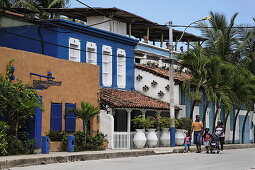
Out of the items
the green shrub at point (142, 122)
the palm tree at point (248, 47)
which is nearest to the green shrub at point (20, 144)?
the green shrub at point (142, 122)

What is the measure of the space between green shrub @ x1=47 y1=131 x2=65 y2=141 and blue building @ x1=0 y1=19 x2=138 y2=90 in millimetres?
5538

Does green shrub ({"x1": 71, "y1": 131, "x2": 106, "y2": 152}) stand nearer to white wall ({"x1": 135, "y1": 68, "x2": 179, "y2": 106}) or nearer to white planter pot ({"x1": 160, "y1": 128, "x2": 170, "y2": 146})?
white planter pot ({"x1": 160, "y1": 128, "x2": 170, "y2": 146})

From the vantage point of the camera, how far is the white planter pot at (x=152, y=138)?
30172 mm

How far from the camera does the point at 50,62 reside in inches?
950

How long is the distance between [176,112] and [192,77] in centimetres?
248

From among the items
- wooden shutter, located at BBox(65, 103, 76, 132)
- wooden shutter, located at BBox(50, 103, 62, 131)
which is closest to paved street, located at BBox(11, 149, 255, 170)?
wooden shutter, located at BBox(50, 103, 62, 131)

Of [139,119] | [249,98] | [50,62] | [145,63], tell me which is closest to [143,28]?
[145,63]

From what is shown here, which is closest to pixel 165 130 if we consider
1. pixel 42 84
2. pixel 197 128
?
pixel 197 128

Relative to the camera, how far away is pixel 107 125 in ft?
90.2

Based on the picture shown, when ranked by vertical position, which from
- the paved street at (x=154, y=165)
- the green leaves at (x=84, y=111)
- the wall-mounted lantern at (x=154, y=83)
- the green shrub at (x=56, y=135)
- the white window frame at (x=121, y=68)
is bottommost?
the paved street at (x=154, y=165)

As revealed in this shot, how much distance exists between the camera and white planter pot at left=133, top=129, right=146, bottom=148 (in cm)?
2891

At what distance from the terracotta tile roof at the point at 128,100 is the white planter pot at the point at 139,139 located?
4.79ft

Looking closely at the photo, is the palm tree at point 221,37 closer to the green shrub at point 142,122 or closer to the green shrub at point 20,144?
the green shrub at point 142,122

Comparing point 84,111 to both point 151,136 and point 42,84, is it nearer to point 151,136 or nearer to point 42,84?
point 42,84
